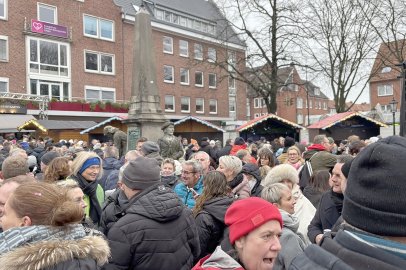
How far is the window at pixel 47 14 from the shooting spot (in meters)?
30.2

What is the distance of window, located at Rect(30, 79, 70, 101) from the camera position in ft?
→ 97.4

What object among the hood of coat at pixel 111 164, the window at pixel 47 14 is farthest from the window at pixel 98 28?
the hood of coat at pixel 111 164

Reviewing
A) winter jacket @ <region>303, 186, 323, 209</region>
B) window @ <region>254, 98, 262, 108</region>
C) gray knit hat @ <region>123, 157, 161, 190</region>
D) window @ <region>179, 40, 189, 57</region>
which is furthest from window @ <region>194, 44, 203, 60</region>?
gray knit hat @ <region>123, 157, 161, 190</region>

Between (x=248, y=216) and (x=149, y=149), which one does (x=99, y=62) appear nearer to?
(x=149, y=149)

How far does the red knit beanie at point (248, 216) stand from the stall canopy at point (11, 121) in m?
22.4

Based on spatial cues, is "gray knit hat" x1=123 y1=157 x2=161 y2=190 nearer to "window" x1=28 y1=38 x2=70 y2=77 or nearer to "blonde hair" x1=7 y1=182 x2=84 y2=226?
"blonde hair" x1=7 y1=182 x2=84 y2=226

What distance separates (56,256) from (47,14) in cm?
3228

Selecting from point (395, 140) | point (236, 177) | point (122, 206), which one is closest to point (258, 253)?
point (395, 140)

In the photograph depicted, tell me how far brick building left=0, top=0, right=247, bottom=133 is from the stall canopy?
7.99ft

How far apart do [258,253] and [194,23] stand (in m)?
41.4

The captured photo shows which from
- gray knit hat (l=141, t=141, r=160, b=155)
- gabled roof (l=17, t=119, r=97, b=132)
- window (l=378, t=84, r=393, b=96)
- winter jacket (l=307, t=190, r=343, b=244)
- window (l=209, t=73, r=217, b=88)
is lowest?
winter jacket (l=307, t=190, r=343, b=244)

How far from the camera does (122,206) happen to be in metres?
3.51

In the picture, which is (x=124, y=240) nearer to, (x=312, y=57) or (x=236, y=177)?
(x=236, y=177)

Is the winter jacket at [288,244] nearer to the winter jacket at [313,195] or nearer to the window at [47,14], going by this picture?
the winter jacket at [313,195]
